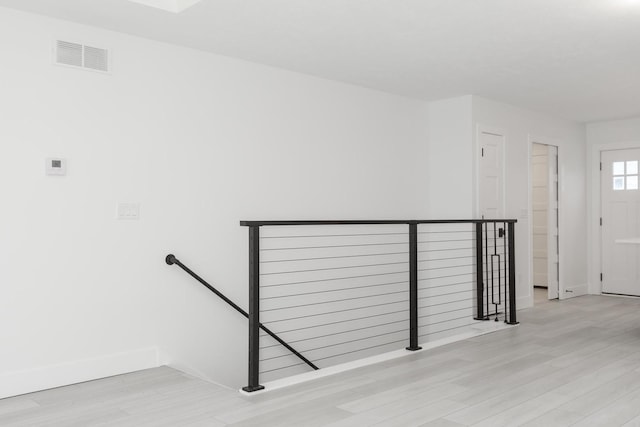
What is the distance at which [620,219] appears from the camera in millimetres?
7305

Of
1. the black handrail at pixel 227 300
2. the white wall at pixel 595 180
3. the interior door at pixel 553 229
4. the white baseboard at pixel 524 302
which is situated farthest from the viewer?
the white wall at pixel 595 180

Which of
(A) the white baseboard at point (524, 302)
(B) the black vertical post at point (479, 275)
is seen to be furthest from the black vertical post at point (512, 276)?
(A) the white baseboard at point (524, 302)

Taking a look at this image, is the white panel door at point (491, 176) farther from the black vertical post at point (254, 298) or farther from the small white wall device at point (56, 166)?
the small white wall device at point (56, 166)

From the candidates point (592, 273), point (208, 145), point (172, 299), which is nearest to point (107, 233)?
point (172, 299)

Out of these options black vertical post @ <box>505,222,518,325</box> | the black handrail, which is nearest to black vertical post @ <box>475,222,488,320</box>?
black vertical post @ <box>505,222,518,325</box>

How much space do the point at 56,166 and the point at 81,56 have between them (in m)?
0.74

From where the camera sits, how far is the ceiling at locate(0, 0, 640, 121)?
3355mm

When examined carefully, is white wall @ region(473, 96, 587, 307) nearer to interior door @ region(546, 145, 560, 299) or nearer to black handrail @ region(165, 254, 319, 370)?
interior door @ region(546, 145, 560, 299)

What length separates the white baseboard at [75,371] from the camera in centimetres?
332

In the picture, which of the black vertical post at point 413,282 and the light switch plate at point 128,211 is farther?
the black vertical post at point 413,282

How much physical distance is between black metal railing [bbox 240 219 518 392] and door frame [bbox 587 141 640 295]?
2152mm

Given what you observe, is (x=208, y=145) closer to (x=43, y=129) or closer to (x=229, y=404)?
(x=43, y=129)

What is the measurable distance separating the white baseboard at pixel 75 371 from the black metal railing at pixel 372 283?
0.69m

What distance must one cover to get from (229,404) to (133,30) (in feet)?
8.17
